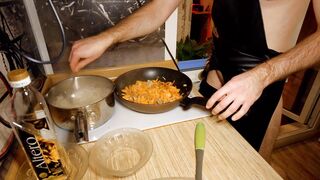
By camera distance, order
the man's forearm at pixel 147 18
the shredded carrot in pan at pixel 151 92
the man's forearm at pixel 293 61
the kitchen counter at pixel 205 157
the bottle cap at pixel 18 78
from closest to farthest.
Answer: the bottle cap at pixel 18 78 → the kitchen counter at pixel 205 157 → the man's forearm at pixel 293 61 → the shredded carrot in pan at pixel 151 92 → the man's forearm at pixel 147 18

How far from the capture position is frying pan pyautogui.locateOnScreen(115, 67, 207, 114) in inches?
28.8

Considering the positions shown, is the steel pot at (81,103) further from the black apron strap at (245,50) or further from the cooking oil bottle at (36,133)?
the black apron strap at (245,50)

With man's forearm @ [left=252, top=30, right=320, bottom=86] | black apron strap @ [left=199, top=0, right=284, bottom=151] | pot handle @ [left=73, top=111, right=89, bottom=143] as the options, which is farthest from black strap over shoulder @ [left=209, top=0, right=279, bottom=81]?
pot handle @ [left=73, top=111, right=89, bottom=143]

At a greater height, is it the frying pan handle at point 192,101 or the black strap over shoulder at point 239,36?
the black strap over shoulder at point 239,36

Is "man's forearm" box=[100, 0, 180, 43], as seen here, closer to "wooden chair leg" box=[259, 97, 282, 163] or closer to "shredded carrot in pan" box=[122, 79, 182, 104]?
"shredded carrot in pan" box=[122, 79, 182, 104]

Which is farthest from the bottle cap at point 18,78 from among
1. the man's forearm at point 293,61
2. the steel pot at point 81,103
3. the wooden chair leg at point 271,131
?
the wooden chair leg at point 271,131

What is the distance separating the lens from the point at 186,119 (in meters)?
0.74

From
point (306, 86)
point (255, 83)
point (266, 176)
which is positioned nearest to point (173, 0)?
point (255, 83)

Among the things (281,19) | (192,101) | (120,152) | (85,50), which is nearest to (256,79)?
(192,101)

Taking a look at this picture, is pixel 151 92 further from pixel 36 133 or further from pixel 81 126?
pixel 36 133

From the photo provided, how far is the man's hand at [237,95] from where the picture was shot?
0.62 m

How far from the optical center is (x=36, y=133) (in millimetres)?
465

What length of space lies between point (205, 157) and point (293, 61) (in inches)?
15.9

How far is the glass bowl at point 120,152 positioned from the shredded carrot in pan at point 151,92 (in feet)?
0.51
